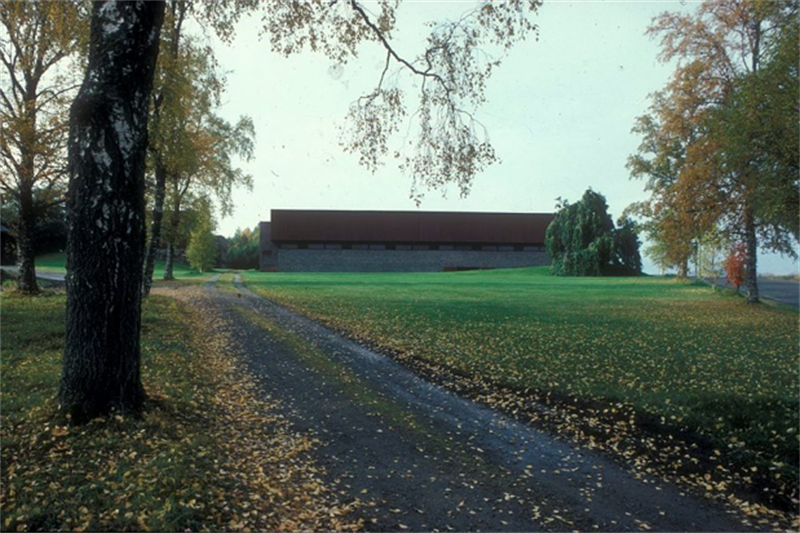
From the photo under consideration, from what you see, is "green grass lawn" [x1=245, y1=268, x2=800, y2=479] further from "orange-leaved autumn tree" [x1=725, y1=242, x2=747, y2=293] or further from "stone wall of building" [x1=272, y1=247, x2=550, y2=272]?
"stone wall of building" [x1=272, y1=247, x2=550, y2=272]

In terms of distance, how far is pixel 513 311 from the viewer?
22.8 meters

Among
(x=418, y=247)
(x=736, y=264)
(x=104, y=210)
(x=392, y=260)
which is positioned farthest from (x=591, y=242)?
(x=104, y=210)

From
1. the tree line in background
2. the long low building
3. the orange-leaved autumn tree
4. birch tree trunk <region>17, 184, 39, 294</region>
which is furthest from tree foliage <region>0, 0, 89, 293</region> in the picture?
the long low building

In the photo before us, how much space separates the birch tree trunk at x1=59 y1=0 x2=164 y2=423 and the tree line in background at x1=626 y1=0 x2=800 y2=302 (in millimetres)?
18144

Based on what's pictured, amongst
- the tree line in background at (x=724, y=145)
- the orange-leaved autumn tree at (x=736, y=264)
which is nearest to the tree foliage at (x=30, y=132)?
the tree line in background at (x=724, y=145)

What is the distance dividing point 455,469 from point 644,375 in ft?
20.5

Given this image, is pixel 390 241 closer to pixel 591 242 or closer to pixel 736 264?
pixel 591 242

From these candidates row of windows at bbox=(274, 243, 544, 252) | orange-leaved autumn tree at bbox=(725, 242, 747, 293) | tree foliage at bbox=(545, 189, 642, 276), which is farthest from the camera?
row of windows at bbox=(274, 243, 544, 252)

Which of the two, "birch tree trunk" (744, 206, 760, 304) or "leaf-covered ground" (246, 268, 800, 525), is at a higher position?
"birch tree trunk" (744, 206, 760, 304)

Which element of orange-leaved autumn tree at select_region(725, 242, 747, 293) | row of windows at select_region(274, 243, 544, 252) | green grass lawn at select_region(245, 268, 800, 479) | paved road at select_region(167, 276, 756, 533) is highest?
row of windows at select_region(274, 243, 544, 252)

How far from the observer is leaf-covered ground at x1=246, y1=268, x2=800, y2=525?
6520 millimetres

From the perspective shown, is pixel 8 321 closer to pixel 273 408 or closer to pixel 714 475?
pixel 273 408

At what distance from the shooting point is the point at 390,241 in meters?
71.8

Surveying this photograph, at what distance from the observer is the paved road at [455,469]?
495cm
